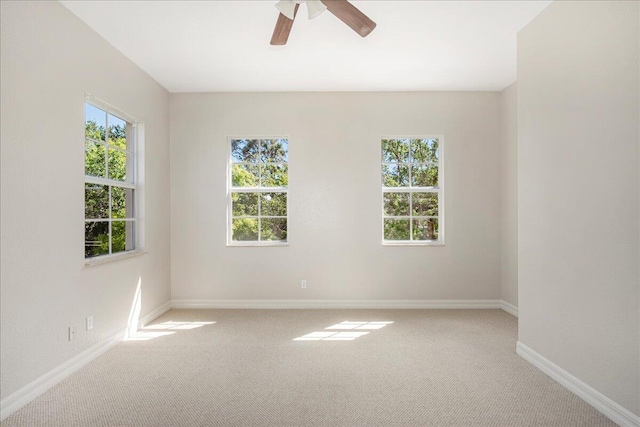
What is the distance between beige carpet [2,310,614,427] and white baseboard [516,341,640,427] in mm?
47

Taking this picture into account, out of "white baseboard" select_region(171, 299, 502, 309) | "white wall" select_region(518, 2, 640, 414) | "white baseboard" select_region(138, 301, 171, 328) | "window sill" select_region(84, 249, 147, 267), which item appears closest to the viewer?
"white wall" select_region(518, 2, 640, 414)

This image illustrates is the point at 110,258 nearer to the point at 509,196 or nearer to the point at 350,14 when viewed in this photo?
the point at 350,14

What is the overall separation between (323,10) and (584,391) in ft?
9.40

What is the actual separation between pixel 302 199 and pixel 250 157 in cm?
87

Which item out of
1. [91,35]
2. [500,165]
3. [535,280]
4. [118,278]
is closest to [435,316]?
[535,280]

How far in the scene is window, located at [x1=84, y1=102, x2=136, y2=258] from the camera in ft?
10.5

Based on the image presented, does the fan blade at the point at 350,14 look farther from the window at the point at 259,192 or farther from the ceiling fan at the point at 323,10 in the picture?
the window at the point at 259,192

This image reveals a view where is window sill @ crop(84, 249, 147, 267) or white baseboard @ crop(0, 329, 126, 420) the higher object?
window sill @ crop(84, 249, 147, 267)

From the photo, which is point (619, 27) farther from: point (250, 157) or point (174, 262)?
point (174, 262)

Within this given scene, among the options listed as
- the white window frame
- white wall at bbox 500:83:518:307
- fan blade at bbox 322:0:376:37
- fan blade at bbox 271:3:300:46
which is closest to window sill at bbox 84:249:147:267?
the white window frame

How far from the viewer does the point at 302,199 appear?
15.6ft

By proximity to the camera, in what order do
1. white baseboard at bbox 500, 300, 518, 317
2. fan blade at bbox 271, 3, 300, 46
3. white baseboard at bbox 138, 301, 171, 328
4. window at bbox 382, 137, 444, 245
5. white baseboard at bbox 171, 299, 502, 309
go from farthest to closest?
window at bbox 382, 137, 444, 245 → white baseboard at bbox 171, 299, 502, 309 → white baseboard at bbox 500, 300, 518, 317 → white baseboard at bbox 138, 301, 171, 328 → fan blade at bbox 271, 3, 300, 46

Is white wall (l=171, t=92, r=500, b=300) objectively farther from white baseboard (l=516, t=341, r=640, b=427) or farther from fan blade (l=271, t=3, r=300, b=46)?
fan blade (l=271, t=3, r=300, b=46)

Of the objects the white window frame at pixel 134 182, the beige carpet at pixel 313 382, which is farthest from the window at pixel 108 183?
the beige carpet at pixel 313 382
